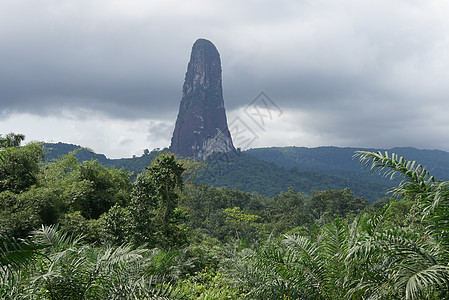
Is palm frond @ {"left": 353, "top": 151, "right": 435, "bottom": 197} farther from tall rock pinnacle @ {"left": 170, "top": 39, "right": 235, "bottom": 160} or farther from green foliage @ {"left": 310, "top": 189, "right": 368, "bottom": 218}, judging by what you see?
tall rock pinnacle @ {"left": 170, "top": 39, "right": 235, "bottom": 160}

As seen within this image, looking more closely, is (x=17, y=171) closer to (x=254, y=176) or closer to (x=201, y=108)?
(x=254, y=176)

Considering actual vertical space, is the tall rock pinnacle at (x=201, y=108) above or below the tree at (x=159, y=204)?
above

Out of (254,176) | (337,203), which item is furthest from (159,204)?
(254,176)

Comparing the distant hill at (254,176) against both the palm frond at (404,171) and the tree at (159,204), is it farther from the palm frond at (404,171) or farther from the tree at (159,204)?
the palm frond at (404,171)

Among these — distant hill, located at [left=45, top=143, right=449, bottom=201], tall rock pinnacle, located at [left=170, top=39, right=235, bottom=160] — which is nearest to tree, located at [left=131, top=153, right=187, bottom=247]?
distant hill, located at [left=45, top=143, right=449, bottom=201]

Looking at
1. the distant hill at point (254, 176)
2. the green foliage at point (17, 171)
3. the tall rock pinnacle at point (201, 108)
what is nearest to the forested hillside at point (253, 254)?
the green foliage at point (17, 171)

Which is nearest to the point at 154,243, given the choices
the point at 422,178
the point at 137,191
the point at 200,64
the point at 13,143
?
the point at 137,191

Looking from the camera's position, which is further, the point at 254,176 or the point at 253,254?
the point at 254,176

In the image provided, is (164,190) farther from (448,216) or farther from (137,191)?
(448,216)
